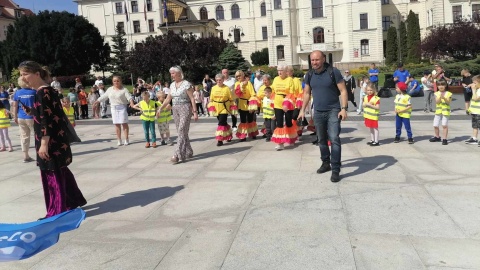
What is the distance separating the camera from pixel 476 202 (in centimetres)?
565

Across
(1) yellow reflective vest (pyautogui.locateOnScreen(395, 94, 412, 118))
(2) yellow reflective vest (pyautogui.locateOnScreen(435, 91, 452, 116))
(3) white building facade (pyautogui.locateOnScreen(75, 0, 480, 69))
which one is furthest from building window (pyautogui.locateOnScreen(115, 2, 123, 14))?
(2) yellow reflective vest (pyautogui.locateOnScreen(435, 91, 452, 116))

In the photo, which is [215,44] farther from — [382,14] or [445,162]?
[445,162]

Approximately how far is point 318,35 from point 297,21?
3.84 m

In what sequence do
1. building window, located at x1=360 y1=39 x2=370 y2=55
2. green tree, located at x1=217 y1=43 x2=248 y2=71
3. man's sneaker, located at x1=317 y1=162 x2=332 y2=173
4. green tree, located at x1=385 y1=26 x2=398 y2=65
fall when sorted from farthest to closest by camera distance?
building window, located at x1=360 y1=39 x2=370 y2=55
green tree, located at x1=385 y1=26 x2=398 y2=65
green tree, located at x1=217 y1=43 x2=248 y2=71
man's sneaker, located at x1=317 y1=162 x2=332 y2=173

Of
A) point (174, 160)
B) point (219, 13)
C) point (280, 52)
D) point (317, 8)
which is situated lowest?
point (174, 160)

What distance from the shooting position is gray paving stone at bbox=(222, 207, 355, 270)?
4.06 metres

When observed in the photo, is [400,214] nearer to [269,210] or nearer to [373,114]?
[269,210]

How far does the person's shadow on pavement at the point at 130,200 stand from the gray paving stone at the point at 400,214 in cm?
268

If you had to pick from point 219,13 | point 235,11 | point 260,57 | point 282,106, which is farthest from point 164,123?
point 219,13

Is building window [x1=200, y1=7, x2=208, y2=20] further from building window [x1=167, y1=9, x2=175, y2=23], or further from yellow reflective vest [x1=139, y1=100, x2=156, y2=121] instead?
yellow reflective vest [x1=139, y1=100, x2=156, y2=121]

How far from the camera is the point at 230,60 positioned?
5188cm

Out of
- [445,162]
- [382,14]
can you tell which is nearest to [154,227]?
[445,162]

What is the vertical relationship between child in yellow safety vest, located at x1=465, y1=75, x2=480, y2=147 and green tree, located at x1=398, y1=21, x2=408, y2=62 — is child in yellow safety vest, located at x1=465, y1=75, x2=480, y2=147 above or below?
below

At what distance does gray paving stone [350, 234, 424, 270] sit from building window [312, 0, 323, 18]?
207 feet
